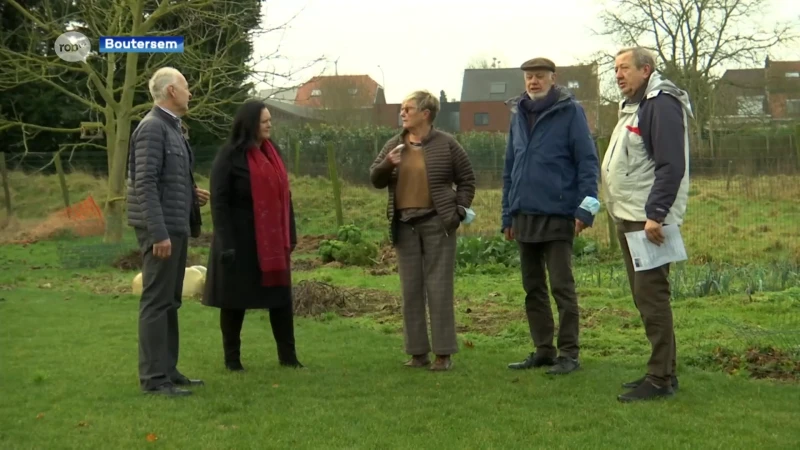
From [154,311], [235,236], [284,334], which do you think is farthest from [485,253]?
[154,311]

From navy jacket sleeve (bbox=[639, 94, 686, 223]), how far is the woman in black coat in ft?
8.25

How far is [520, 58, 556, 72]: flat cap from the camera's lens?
6.24m

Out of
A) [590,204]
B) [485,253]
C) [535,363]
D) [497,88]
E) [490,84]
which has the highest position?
[490,84]

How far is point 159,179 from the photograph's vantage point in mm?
5801

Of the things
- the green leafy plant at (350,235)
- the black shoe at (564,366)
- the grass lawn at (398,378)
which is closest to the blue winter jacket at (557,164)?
the black shoe at (564,366)

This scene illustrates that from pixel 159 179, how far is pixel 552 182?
2526mm

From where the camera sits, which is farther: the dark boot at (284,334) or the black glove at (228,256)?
the dark boot at (284,334)

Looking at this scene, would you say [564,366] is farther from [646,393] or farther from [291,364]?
[291,364]

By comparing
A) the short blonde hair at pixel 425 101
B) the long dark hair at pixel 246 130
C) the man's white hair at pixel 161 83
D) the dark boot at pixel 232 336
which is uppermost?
the man's white hair at pixel 161 83

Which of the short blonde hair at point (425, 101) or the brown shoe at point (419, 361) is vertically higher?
the short blonde hair at point (425, 101)

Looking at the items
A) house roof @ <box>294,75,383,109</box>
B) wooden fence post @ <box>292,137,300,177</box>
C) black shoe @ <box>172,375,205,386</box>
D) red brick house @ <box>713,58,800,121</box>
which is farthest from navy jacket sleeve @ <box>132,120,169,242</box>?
house roof @ <box>294,75,383,109</box>

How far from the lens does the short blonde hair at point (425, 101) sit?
657cm

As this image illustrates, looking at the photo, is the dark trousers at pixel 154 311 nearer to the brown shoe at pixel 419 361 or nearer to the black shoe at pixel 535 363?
the brown shoe at pixel 419 361

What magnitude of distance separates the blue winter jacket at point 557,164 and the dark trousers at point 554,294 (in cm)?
29
